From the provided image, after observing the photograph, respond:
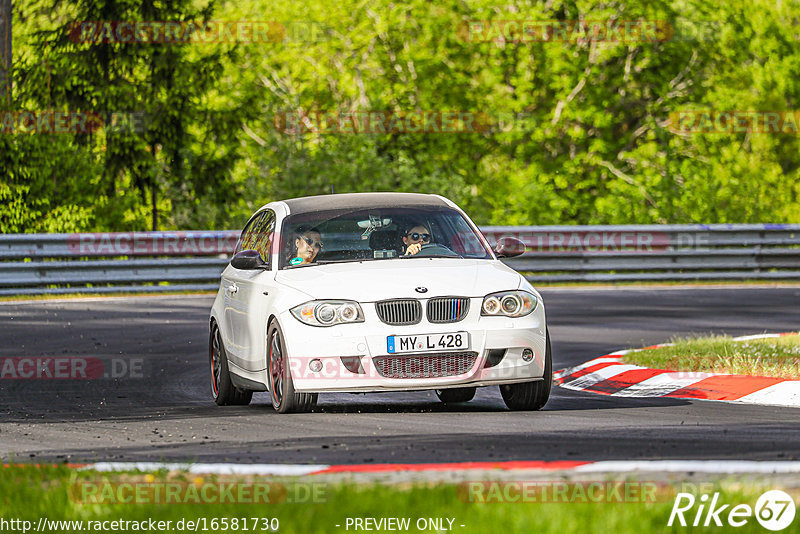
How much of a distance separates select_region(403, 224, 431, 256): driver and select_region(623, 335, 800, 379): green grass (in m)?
2.66

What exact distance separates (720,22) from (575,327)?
26137mm

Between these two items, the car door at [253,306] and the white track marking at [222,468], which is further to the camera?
the car door at [253,306]

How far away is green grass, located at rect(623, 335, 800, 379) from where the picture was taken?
1173 cm

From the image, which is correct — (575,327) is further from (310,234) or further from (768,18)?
(768,18)

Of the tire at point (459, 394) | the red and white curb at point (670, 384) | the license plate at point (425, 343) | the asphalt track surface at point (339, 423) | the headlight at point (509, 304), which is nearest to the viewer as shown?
the asphalt track surface at point (339, 423)

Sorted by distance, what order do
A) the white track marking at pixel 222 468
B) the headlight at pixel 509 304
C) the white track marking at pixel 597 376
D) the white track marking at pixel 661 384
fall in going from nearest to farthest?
the white track marking at pixel 222 468 < the headlight at pixel 509 304 < the white track marking at pixel 661 384 < the white track marking at pixel 597 376

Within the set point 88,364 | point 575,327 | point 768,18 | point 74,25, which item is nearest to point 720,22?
point 768,18

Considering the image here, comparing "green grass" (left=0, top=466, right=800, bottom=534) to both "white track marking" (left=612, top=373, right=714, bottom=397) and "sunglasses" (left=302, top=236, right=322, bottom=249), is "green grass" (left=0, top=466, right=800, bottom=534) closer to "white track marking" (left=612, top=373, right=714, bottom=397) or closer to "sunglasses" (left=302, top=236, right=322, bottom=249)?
"sunglasses" (left=302, top=236, right=322, bottom=249)

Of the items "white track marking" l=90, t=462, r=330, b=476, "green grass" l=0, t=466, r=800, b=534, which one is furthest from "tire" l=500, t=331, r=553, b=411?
"green grass" l=0, t=466, r=800, b=534

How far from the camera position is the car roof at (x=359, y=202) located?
11094 millimetres

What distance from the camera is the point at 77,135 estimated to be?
3391 centimetres

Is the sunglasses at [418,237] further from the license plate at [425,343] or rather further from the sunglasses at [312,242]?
the license plate at [425,343]

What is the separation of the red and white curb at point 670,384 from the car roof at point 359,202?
2176 mm

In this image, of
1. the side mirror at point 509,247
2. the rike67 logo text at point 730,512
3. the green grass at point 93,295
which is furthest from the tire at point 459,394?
the green grass at point 93,295
